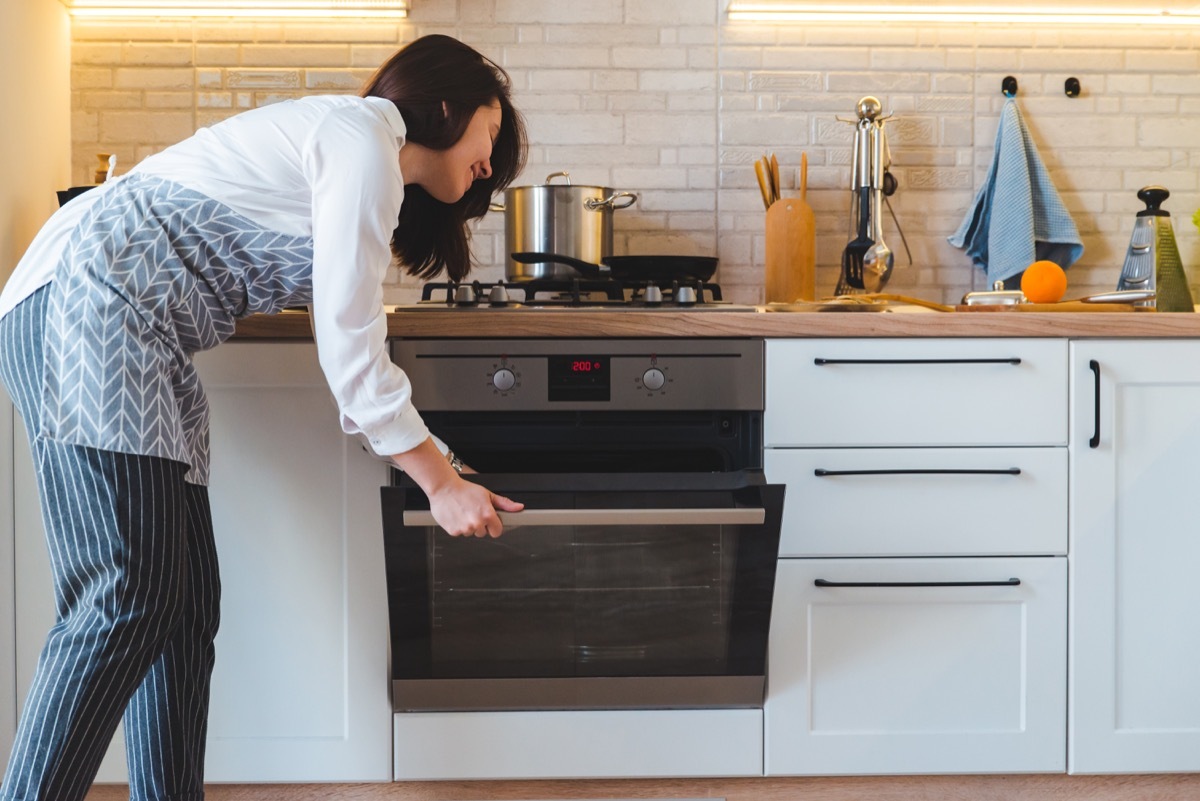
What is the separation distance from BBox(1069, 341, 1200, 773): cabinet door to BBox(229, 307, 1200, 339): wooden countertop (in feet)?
0.12

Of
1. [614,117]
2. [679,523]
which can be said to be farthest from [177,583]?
[614,117]

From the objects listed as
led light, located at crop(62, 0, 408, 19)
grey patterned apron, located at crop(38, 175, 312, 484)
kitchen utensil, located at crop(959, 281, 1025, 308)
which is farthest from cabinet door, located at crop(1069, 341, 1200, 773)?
led light, located at crop(62, 0, 408, 19)

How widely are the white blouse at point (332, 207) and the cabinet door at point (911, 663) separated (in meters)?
0.76

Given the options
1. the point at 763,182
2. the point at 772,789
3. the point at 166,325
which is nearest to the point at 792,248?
the point at 763,182

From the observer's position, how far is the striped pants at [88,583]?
108cm

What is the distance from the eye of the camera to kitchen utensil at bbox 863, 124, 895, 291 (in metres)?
2.08

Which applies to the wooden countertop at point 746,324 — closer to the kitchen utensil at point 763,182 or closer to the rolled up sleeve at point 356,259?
the rolled up sleeve at point 356,259

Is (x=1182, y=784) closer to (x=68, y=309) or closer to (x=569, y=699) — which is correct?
(x=569, y=699)

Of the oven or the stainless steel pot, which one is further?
the stainless steel pot

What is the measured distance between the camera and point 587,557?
156cm

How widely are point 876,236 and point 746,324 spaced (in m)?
0.65

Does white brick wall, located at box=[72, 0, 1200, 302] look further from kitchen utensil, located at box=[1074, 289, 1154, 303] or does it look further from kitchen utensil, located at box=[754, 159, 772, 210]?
kitchen utensil, located at box=[1074, 289, 1154, 303]

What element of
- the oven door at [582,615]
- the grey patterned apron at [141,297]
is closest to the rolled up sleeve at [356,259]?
the grey patterned apron at [141,297]

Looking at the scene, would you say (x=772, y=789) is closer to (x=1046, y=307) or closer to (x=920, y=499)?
(x=920, y=499)
